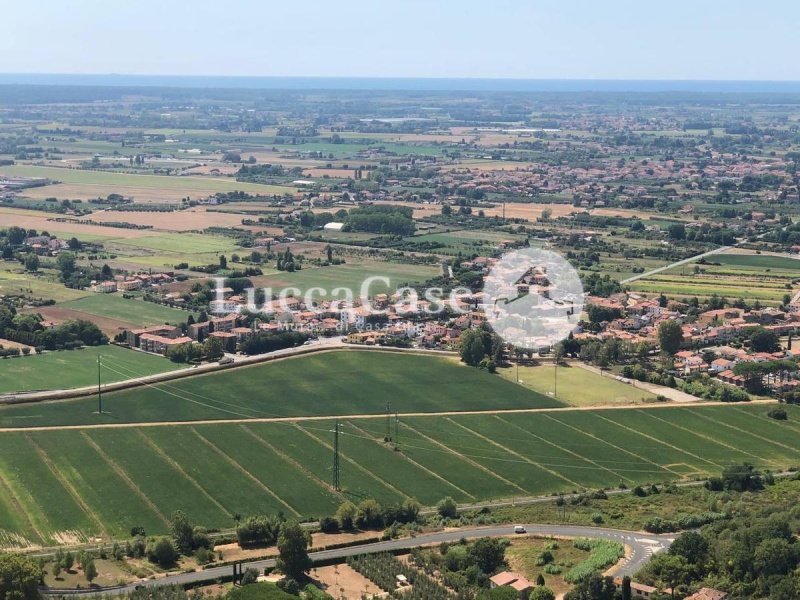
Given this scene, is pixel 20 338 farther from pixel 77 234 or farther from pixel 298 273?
pixel 77 234

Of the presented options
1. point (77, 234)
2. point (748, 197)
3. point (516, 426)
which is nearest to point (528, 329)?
point (516, 426)

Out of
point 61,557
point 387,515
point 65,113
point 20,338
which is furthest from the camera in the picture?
point 65,113

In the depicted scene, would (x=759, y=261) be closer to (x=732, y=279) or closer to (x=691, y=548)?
(x=732, y=279)

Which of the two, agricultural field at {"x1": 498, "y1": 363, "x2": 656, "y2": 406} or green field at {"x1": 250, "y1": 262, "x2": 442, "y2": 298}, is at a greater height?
green field at {"x1": 250, "y1": 262, "x2": 442, "y2": 298}

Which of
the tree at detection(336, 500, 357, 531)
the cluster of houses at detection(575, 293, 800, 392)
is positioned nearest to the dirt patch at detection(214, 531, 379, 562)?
the tree at detection(336, 500, 357, 531)

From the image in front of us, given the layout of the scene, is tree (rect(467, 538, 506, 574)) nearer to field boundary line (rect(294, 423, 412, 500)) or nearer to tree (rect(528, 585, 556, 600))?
tree (rect(528, 585, 556, 600))

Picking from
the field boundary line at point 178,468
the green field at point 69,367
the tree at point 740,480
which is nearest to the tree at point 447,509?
the field boundary line at point 178,468
